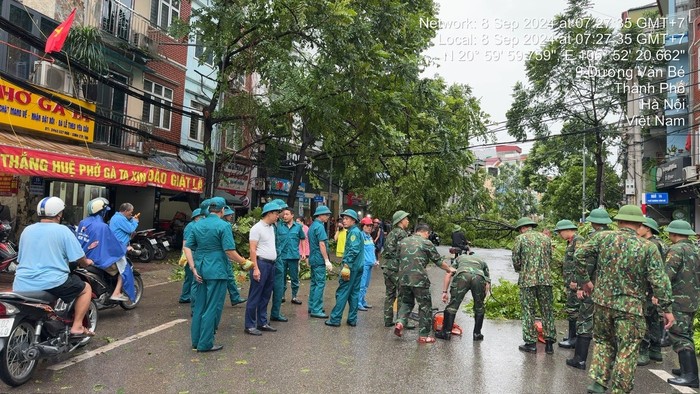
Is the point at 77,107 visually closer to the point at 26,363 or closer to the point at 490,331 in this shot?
the point at 26,363

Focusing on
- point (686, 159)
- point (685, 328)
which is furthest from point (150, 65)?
point (686, 159)

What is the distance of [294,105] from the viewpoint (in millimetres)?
14594

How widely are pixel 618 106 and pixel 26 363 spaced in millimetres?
25261

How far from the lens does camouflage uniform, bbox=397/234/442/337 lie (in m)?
6.74

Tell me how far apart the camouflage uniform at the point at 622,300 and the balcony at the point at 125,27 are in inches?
552

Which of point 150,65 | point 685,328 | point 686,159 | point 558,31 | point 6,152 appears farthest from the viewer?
point 558,31

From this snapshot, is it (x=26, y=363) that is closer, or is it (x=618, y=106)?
(x=26, y=363)

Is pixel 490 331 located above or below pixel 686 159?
below

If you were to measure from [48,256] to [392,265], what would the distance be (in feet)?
15.8

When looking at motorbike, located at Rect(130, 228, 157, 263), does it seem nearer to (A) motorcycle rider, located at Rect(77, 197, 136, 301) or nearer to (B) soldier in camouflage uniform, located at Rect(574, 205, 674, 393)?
(A) motorcycle rider, located at Rect(77, 197, 136, 301)

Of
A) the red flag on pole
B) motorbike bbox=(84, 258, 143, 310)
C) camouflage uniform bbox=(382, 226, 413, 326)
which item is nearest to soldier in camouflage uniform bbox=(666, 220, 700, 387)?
camouflage uniform bbox=(382, 226, 413, 326)

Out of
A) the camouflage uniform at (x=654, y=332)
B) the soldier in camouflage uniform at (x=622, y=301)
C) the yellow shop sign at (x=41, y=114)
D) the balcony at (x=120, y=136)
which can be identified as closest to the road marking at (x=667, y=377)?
the camouflage uniform at (x=654, y=332)

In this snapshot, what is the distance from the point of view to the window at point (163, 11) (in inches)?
656

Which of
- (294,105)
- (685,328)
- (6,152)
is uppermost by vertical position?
(294,105)
